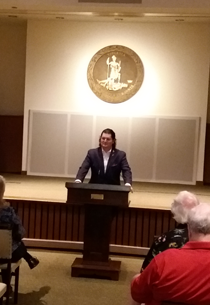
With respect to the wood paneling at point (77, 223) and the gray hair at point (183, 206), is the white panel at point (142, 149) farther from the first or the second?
the gray hair at point (183, 206)

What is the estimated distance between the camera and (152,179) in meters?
7.65

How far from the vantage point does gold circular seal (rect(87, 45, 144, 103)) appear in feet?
24.7

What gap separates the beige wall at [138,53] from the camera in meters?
7.46

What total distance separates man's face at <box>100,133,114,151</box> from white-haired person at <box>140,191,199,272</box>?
74.2 inches

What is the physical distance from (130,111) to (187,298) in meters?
5.85

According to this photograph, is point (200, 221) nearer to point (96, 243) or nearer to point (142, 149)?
point (96, 243)

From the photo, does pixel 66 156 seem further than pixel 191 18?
Yes

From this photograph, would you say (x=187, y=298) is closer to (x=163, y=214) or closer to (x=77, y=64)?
(x=163, y=214)

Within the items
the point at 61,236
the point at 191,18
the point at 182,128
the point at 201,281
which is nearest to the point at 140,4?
the point at 191,18

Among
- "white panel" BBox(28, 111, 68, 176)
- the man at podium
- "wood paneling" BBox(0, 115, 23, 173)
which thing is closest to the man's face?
the man at podium

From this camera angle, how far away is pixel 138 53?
7.52 m

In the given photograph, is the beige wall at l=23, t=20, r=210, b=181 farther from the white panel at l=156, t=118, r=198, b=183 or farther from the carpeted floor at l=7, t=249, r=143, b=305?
the carpeted floor at l=7, t=249, r=143, b=305

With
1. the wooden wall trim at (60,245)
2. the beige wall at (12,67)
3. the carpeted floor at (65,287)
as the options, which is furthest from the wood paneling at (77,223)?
the beige wall at (12,67)

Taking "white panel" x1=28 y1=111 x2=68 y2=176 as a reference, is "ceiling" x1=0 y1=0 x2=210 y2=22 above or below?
above
